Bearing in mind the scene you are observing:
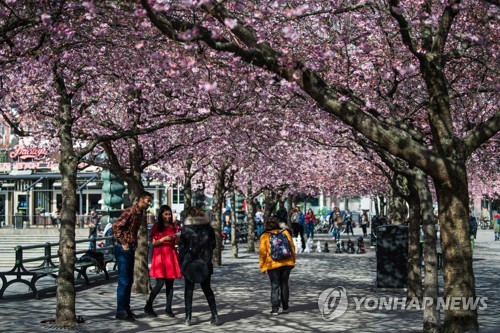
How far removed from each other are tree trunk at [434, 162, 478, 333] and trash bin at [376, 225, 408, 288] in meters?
8.42

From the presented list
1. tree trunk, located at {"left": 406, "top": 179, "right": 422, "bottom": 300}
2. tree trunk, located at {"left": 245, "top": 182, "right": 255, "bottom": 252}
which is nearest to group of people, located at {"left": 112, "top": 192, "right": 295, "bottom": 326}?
tree trunk, located at {"left": 406, "top": 179, "right": 422, "bottom": 300}

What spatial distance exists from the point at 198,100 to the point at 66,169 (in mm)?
3394

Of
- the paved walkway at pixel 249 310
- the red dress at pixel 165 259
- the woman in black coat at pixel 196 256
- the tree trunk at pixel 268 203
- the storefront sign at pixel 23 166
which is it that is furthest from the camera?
the storefront sign at pixel 23 166

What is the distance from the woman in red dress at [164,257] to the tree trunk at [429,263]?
12.4ft

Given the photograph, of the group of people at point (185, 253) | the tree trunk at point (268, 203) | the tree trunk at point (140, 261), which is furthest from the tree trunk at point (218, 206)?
the tree trunk at point (268, 203)

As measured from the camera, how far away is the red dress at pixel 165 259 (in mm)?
13719

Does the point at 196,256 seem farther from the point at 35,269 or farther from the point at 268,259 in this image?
the point at 35,269

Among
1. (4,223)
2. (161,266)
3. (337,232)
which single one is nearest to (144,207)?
(161,266)

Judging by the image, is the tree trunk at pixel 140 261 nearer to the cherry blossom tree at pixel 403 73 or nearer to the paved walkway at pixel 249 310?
the paved walkway at pixel 249 310

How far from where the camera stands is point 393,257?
1798 cm

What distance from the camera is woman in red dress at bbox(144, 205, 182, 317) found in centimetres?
1373

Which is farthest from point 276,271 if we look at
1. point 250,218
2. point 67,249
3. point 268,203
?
point 268,203

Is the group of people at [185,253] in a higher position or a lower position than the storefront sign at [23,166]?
lower

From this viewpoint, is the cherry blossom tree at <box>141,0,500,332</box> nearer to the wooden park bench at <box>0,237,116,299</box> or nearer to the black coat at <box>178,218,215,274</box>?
the black coat at <box>178,218,215,274</box>
